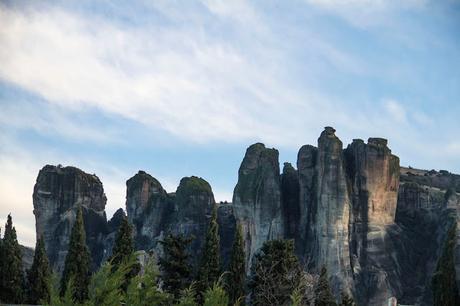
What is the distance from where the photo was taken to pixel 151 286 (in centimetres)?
1166

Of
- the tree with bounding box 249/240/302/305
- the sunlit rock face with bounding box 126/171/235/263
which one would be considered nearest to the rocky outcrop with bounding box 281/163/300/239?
the sunlit rock face with bounding box 126/171/235/263

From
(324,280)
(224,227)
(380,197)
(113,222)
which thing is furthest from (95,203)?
(324,280)

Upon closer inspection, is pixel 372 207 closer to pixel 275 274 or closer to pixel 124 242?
pixel 124 242

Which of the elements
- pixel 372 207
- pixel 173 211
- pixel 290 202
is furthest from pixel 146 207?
pixel 372 207

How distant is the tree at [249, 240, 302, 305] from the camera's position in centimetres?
4012

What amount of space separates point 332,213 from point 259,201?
12.2 metres

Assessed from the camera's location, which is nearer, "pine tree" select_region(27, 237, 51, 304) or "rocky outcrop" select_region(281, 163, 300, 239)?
"pine tree" select_region(27, 237, 51, 304)

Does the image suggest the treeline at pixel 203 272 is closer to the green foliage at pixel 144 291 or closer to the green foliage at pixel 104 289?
the green foliage at pixel 144 291

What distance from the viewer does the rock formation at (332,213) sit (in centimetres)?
9269

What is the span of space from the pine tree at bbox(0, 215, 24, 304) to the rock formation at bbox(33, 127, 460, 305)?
35335 mm

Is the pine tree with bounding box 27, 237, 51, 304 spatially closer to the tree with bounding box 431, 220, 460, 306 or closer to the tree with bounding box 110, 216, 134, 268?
the tree with bounding box 110, 216, 134, 268

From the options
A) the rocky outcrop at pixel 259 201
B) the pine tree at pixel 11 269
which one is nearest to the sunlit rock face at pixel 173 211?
the rocky outcrop at pixel 259 201

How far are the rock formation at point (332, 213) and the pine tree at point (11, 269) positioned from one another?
35.3 m

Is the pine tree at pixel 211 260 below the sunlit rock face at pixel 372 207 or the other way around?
below
